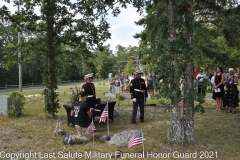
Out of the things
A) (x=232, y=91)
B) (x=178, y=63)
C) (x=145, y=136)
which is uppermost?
(x=178, y=63)

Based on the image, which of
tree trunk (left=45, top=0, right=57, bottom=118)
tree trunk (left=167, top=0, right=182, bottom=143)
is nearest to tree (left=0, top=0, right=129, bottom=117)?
tree trunk (left=45, top=0, right=57, bottom=118)

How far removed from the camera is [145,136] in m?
6.42

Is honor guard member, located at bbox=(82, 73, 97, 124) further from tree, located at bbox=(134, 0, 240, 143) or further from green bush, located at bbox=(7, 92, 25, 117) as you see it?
green bush, located at bbox=(7, 92, 25, 117)

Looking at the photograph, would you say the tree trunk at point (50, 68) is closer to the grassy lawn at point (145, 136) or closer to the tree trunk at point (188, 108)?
the grassy lawn at point (145, 136)

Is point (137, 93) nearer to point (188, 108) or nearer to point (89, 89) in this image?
point (89, 89)

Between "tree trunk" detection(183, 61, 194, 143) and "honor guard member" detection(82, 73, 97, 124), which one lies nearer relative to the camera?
"tree trunk" detection(183, 61, 194, 143)

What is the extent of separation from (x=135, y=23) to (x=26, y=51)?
7421 millimetres

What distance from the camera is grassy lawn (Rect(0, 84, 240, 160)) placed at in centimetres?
541

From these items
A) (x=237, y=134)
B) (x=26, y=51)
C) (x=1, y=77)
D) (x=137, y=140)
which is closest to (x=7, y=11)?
(x=26, y=51)

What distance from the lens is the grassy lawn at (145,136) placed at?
5406mm

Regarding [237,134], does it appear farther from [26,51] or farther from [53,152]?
[26,51]

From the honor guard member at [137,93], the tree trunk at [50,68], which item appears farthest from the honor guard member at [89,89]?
the tree trunk at [50,68]

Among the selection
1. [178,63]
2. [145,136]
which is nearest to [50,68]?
[145,136]

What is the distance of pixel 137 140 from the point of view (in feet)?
16.8
